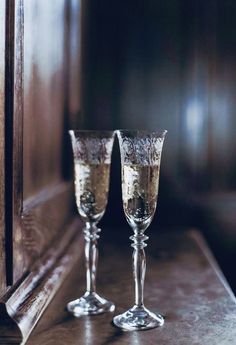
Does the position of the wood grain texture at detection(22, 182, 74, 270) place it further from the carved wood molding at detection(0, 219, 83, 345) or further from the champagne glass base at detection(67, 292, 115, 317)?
the champagne glass base at detection(67, 292, 115, 317)

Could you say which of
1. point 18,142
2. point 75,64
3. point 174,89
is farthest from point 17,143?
point 174,89

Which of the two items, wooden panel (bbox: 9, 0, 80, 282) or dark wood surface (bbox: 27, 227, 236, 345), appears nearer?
dark wood surface (bbox: 27, 227, 236, 345)

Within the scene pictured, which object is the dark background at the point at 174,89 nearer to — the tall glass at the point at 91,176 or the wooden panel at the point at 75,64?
the wooden panel at the point at 75,64

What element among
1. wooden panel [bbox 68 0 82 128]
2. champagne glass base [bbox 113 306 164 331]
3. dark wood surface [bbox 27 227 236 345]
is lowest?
dark wood surface [bbox 27 227 236 345]

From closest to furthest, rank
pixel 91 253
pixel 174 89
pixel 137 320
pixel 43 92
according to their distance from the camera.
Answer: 1. pixel 137 320
2. pixel 91 253
3. pixel 43 92
4. pixel 174 89

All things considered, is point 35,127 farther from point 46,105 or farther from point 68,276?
point 68,276

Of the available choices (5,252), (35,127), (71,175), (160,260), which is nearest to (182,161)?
(71,175)

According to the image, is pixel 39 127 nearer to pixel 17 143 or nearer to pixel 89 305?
pixel 17 143

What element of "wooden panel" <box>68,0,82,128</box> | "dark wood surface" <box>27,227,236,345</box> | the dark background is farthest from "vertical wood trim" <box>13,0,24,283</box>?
the dark background
